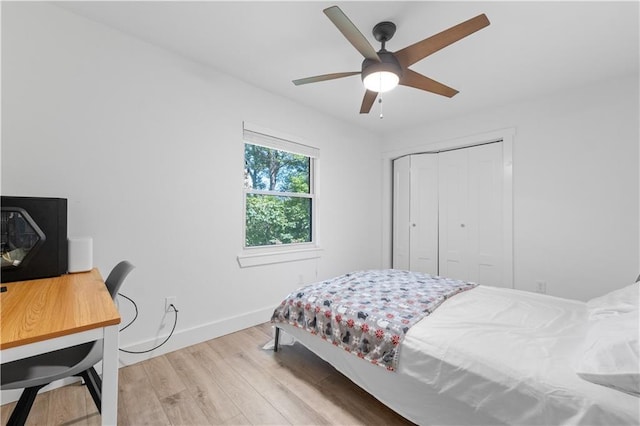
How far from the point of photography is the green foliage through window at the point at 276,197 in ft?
9.67

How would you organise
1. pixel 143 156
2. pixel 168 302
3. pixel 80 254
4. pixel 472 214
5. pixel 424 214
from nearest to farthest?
pixel 80 254 < pixel 143 156 < pixel 168 302 < pixel 472 214 < pixel 424 214

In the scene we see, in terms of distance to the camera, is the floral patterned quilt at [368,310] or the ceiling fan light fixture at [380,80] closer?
the floral patterned quilt at [368,310]

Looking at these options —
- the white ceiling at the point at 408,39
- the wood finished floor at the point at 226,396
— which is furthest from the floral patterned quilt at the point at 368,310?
the white ceiling at the point at 408,39

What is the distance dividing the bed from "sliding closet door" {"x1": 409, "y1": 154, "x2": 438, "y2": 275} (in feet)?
6.11

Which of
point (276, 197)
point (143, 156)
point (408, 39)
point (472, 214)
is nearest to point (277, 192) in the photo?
point (276, 197)

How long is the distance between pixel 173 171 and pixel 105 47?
37.3 inches

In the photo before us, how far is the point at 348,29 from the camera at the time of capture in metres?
1.43

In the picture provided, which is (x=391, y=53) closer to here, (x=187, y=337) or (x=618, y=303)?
(x=618, y=303)

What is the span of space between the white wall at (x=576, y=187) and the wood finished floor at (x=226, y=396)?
255 centimetres

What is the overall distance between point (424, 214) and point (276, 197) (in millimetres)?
2146

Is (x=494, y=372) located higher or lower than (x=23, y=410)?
higher

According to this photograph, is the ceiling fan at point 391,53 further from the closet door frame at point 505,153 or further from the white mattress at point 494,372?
the closet door frame at point 505,153

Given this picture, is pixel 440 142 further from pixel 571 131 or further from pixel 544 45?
pixel 544 45

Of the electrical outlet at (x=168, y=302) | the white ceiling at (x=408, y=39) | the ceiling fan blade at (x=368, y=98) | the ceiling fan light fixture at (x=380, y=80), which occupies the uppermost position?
the white ceiling at (x=408, y=39)
